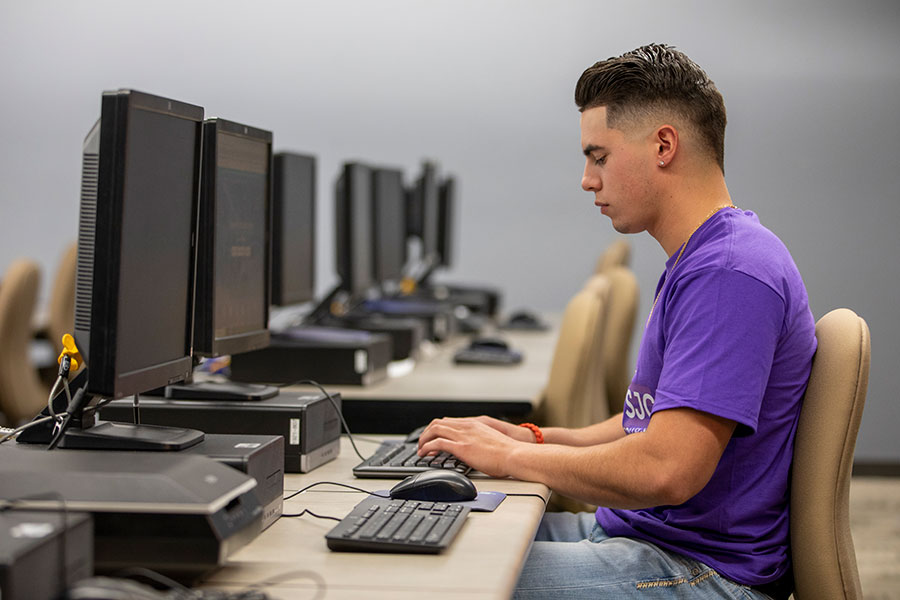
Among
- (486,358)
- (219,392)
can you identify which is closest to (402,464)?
(219,392)

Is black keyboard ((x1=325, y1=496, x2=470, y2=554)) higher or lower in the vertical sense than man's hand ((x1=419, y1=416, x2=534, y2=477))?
lower

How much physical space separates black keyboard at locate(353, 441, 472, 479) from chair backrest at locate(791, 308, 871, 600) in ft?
1.84

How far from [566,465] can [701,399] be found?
0.89 feet

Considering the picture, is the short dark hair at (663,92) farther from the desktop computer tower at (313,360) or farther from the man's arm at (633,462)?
the desktop computer tower at (313,360)

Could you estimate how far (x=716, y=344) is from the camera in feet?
4.78

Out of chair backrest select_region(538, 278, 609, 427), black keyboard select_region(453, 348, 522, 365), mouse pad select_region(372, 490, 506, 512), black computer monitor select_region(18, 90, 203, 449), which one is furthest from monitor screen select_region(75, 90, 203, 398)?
black keyboard select_region(453, 348, 522, 365)

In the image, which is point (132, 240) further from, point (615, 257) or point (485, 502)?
point (615, 257)

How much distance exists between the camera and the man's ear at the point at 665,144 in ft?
5.43

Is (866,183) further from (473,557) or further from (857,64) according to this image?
(473,557)

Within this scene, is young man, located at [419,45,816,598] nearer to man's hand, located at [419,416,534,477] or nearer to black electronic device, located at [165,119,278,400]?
man's hand, located at [419,416,534,477]

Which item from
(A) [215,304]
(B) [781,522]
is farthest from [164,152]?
(B) [781,522]

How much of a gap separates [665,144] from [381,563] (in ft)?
2.79

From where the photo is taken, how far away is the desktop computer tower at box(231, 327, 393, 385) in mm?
2725

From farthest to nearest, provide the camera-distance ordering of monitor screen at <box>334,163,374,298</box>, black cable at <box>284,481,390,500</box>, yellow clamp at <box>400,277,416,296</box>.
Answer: yellow clamp at <box>400,277,416,296</box> → monitor screen at <box>334,163,374,298</box> → black cable at <box>284,481,390,500</box>
